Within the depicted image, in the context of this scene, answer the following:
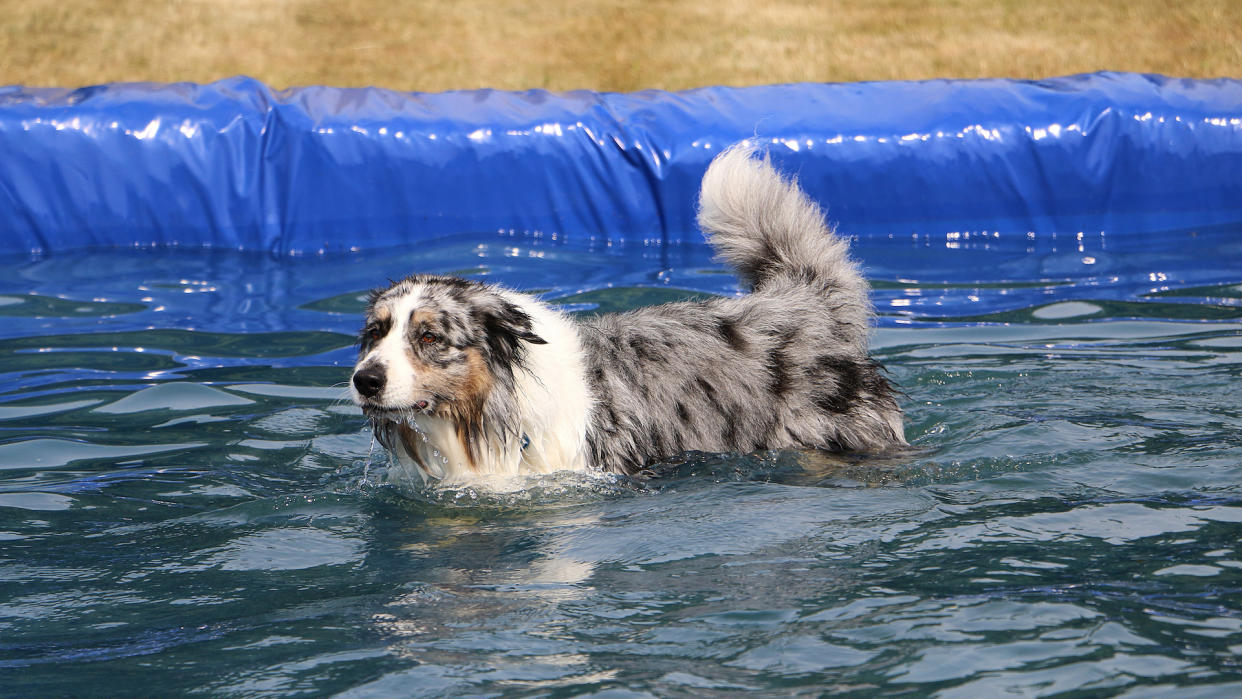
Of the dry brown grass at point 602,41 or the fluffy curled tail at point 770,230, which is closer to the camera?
the fluffy curled tail at point 770,230

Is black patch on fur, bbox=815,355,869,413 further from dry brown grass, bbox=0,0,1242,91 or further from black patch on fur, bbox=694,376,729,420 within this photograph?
dry brown grass, bbox=0,0,1242,91

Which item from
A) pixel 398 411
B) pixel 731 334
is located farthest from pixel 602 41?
pixel 398 411

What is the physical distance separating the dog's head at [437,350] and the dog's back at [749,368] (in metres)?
0.39

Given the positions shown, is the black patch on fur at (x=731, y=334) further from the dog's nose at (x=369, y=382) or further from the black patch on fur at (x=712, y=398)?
the dog's nose at (x=369, y=382)

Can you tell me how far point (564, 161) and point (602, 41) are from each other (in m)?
2.38

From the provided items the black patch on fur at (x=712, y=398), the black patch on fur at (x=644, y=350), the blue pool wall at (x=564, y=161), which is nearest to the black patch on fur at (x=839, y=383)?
the black patch on fur at (x=712, y=398)

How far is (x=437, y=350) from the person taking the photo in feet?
13.4

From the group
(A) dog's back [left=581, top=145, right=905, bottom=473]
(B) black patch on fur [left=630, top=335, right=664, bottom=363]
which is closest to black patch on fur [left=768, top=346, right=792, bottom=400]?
(A) dog's back [left=581, top=145, right=905, bottom=473]

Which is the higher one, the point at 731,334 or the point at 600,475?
the point at 731,334

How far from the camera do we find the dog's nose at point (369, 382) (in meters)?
3.88

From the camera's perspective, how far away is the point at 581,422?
14.3ft

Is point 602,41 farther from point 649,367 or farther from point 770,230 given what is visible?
point 649,367

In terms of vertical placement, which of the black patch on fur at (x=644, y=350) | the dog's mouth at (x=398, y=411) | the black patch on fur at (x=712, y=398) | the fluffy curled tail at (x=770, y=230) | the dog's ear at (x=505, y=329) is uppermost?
the fluffy curled tail at (x=770, y=230)

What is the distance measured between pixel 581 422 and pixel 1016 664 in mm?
1897
